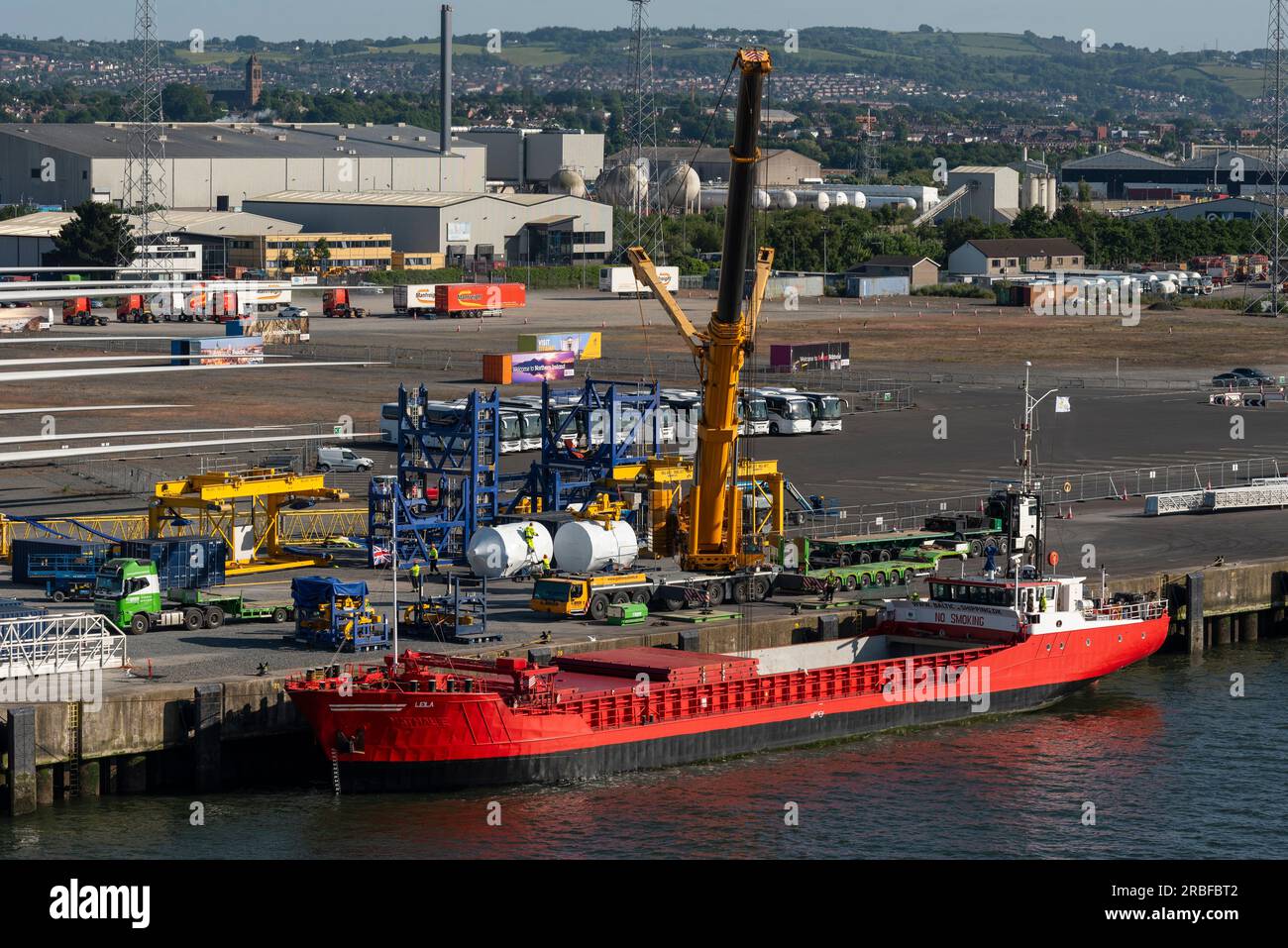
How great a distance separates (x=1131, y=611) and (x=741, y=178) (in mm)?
19819

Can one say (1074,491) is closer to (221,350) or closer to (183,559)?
(183,559)

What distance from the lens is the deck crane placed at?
59750 mm

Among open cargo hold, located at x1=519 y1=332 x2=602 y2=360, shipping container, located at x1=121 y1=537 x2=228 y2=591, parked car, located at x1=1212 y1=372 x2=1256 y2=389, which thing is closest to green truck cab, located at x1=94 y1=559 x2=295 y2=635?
shipping container, located at x1=121 y1=537 x2=228 y2=591

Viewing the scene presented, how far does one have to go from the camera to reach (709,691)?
190 feet

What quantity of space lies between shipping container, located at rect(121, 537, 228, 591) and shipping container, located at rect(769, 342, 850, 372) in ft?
249

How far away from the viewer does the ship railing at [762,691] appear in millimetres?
55812

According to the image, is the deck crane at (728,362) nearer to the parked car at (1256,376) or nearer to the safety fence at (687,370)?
the safety fence at (687,370)

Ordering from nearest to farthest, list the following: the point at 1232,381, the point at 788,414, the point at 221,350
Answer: the point at 788,414 → the point at 221,350 → the point at 1232,381

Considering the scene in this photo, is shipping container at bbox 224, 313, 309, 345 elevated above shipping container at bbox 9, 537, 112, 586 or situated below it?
above

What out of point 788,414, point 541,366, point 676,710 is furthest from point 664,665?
point 541,366

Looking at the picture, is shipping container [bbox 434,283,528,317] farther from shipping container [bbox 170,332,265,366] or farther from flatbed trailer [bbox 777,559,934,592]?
flatbed trailer [bbox 777,559,934,592]

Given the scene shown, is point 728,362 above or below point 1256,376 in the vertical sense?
above

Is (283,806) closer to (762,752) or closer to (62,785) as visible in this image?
(62,785)
